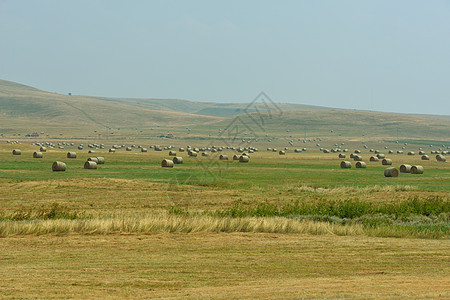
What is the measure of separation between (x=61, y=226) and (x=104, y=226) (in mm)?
1495

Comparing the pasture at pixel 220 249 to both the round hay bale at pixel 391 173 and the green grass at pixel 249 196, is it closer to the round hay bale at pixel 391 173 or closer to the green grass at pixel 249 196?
the green grass at pixel 249 196

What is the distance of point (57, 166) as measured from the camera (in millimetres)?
52969

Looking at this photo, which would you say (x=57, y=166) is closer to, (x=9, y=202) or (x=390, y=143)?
(x=9, y=202)

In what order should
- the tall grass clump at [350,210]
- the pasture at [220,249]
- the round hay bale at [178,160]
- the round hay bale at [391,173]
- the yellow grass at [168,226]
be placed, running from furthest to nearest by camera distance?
Result: the round hay bale at [178,160] → the round hay bale at [391,173] → the tall grass clump at [350,210] → the yellow grass at [168,226] → the pasture at [220,249]

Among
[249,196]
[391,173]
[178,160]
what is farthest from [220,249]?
[178,160]

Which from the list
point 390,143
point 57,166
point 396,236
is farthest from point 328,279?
point 390,143

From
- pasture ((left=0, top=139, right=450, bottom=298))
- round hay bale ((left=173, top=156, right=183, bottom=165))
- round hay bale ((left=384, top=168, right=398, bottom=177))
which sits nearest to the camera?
→ pasture ((left=0, top=139, right=450, bottom=298))

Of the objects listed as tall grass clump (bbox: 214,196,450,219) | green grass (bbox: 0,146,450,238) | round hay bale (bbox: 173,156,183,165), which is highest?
tall grass clump (bbox: 214,196,450,219)

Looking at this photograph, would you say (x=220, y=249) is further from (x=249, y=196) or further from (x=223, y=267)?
(x=249, y=196)

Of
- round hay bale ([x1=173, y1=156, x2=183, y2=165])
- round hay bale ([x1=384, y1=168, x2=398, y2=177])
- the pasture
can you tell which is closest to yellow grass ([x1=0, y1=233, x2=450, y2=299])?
the pasture

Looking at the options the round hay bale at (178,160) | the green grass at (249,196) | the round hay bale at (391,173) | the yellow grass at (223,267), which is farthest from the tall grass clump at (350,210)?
the round hay bale at (178,160)

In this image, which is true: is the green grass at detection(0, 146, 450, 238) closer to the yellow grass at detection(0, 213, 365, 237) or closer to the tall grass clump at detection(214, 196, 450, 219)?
the tall grass clump at detection(214, 196, 450, 219)

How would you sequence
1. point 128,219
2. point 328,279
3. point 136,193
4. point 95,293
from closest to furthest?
point 95,293 → point 328,279 → point 128,219 → point 136,193

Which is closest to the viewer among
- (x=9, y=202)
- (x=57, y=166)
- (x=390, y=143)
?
(x=9, y=202)
